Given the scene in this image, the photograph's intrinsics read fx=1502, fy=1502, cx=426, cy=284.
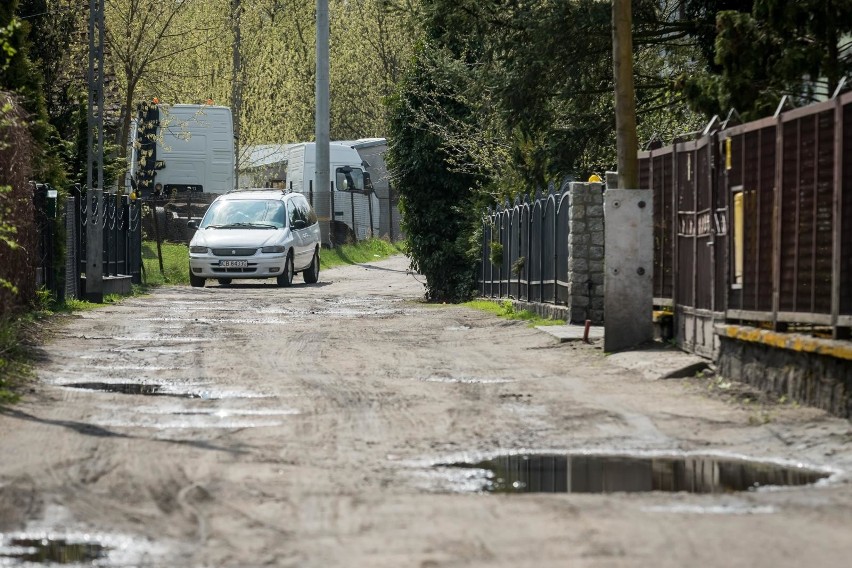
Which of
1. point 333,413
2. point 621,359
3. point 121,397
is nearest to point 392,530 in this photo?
point 333,413

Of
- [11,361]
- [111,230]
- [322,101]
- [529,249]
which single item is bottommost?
[11,361]

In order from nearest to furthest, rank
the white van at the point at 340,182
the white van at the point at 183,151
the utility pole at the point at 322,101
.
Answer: the utility pole at the point at 322,101, the white van at the point at 183,151, the white van at the point at 340,182

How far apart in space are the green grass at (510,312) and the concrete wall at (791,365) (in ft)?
22.4

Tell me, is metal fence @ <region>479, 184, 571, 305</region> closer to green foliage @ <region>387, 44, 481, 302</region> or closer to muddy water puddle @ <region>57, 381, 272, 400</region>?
green foliage @ <region>387, 44, 481, 302</region>

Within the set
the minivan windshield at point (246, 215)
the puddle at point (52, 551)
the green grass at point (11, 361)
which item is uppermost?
the minivan windshield at point (246, 215)

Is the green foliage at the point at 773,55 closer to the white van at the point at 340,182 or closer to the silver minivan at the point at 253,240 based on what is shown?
the silver minivan at the point at 253,240

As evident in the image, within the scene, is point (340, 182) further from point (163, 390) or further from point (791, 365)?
point (791, 365)

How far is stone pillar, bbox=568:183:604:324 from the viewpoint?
18188mm

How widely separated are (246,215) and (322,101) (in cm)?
943

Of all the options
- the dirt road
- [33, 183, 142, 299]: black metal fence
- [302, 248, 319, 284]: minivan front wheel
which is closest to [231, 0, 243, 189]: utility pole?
[302, 248, 319, 284]: minivan front wheel

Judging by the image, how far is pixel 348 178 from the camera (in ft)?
170

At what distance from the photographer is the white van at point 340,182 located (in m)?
50.2

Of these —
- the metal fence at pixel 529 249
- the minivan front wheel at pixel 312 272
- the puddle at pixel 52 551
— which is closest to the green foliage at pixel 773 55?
the metal fence at pixel 529 249

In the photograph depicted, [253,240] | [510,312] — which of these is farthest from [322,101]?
[510,312]
